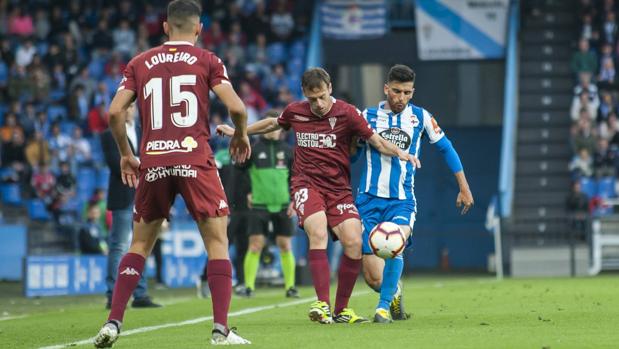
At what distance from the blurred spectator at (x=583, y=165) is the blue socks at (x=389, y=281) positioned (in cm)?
1625

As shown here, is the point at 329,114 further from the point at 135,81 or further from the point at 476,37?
the point at 476,37

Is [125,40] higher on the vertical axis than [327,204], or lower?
higher

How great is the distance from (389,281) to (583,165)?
16448 mm

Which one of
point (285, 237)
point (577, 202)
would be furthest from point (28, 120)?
point (285, 237)

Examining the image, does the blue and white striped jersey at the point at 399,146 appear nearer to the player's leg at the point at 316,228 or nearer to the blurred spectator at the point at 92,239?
the player's leg at the point at 316,228

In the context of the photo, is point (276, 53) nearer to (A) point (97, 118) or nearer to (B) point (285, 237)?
(A) point (97, 118)

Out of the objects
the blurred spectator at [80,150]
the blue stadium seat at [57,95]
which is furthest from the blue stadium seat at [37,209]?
the blue stadium seat at [57,95]

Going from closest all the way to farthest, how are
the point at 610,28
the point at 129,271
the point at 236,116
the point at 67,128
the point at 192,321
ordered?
the point at 236,116 → the point at 129,271 → the point at 192,321 → the point at 67,128 → the point at 610,28

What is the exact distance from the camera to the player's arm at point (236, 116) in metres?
8.81

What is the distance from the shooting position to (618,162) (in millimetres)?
26422

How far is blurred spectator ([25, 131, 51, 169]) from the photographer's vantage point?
25.7 metres

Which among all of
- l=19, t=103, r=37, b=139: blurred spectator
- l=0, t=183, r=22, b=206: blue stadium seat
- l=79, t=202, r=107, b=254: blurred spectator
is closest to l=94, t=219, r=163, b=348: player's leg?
l=79, t=202, r=107, b=254: blurred spectator

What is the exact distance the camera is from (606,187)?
2617cm

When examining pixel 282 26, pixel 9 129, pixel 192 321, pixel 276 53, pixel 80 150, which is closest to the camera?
pixel 192 321
